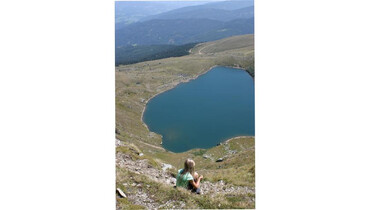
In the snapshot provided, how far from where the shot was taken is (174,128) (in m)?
34.0

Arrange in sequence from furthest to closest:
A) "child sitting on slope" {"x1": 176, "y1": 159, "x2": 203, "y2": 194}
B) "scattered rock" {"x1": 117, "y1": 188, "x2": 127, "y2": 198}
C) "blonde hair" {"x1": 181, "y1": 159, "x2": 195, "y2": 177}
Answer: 1. "scattered rock" {"x1": 117, "y1": 188, "x2": 127, "y2": 198}
2. "child sitting on slope" {"x1": 176, "y1": 159, "x2": 203, "y2": 194}
3. "blonde hair" {"x1": 181, "y1": 159, "x2": 195, "y2": 177}

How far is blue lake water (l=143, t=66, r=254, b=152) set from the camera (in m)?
28.8

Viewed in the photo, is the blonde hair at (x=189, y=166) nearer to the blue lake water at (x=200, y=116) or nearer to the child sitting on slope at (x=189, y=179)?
Answer: the child sitting on slope at (x=189, y=179)

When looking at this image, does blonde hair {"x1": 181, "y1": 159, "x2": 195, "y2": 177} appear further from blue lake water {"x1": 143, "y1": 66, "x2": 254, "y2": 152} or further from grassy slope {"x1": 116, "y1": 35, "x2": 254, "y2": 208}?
blue lake water {"x1": 143, "y1": 66, "x2": 254, "y2": 152}

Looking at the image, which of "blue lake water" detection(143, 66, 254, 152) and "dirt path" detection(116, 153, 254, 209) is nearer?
"dirt path" detection(116, 153, 254, 209)

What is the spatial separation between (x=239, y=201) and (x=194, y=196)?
1.33 meters

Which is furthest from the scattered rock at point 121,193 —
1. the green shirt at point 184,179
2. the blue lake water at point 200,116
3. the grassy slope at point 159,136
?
the blue lake water at point 200,116

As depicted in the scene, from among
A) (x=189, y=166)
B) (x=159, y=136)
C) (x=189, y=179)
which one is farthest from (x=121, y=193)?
(x=159, y=136)

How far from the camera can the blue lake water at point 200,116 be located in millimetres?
28778

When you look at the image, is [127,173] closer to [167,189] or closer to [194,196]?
[167,189]

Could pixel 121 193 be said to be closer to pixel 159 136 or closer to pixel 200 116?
pixel 159 136

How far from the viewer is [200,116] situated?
36219 mm

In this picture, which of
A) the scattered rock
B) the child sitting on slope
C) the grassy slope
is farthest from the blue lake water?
the scattered rock
